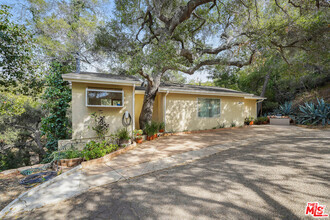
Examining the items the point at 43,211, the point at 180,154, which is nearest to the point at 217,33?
the point at 180,154

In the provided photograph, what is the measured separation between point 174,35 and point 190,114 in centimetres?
493

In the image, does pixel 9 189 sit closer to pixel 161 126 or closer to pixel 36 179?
pixel 36 179

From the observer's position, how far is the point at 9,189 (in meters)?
3.38

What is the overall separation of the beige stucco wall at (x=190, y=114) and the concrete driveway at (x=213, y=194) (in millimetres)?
4967

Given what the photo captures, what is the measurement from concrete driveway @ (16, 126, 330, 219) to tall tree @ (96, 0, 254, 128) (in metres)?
4.83

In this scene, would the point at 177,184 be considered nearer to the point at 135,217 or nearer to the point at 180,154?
the point at 135,217

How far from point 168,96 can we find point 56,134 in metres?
5.83

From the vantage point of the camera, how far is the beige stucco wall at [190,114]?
8922 mm

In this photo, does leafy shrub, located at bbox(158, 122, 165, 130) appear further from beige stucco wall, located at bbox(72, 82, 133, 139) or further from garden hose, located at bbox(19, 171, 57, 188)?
garden hose, located at bbox(19, 171, 57, 188)

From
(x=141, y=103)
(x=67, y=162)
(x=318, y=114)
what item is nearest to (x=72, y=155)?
(x=67, y=162)

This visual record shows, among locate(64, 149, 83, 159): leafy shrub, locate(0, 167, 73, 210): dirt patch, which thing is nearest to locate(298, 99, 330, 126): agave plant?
locate(64, 149, 83, 159): leafy shrub

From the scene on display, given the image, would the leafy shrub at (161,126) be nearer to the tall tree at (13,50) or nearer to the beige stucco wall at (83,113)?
the beige stucco wall at (83,113)

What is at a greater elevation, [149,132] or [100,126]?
[100,126]

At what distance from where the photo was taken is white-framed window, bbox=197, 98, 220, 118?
32.1ft
